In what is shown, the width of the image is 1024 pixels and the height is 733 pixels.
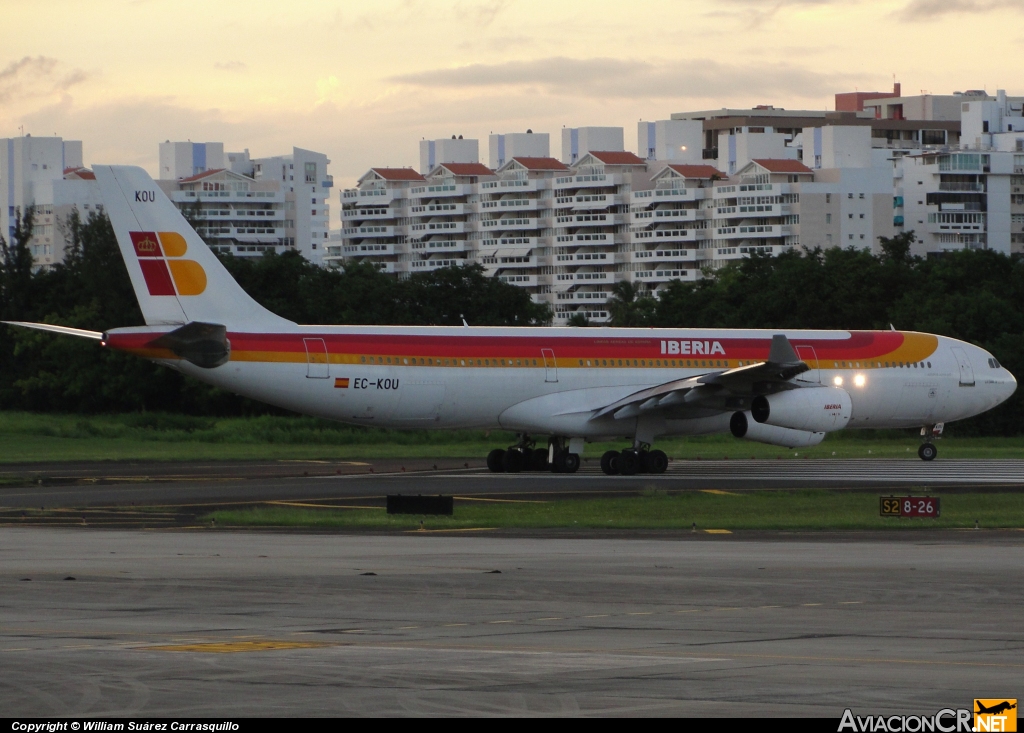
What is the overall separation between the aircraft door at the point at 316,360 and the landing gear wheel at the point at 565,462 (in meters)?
8.10

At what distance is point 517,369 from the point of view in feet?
153

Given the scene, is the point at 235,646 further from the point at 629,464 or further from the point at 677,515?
the point at 629,464

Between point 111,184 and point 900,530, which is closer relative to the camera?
point 900,530

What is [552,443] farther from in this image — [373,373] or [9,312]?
[9,312]

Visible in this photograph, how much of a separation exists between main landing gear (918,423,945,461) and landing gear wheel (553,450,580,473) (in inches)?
490

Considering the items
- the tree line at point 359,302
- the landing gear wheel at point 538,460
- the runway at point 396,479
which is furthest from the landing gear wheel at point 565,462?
the tree line at point 359,302

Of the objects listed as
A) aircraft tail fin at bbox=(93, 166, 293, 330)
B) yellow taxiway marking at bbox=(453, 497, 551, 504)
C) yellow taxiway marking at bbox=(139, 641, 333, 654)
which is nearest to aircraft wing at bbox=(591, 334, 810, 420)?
aircraft tail fin at bbox=(93, 166, 293, 330)

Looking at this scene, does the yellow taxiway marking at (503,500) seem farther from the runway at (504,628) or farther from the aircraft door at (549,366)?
the aircraft door at (549,366)

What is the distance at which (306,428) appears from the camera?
74688mm

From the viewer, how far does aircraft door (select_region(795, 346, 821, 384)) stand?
50188 mm

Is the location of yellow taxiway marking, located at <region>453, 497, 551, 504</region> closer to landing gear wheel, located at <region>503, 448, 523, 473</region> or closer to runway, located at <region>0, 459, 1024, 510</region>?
runway, located at <region>0, 459, 1024, 510</region>

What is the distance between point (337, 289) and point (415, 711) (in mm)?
101170

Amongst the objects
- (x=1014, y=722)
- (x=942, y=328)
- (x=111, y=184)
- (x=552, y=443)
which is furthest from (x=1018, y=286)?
(x=1014, y=722)

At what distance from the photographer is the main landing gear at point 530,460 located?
48.9 m
